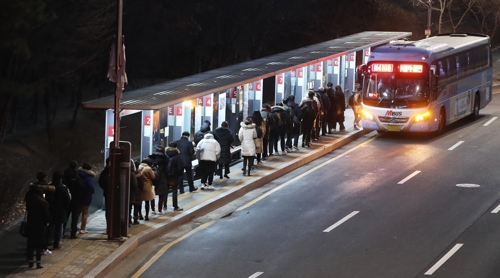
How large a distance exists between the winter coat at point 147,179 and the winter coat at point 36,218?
3170mm

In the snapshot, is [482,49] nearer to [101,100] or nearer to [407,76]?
[407,76]

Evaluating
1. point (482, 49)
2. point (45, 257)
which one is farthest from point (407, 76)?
point (45, 257)

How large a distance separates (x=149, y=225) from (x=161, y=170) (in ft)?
3.77

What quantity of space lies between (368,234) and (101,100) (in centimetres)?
615

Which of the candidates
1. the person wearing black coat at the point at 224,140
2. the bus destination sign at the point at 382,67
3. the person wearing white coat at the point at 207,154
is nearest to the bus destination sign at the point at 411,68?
the bus destination sign at the point at 382,67

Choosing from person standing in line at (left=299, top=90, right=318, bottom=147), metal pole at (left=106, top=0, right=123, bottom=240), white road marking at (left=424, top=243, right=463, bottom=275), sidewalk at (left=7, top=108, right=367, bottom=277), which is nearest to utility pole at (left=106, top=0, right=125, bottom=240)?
metal pole at (left=106, top=0, right=123, bottom=240)

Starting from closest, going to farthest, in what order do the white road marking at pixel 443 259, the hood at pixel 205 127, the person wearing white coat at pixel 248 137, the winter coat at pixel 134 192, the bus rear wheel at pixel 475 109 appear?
the white road marking at pixel 443 259 < the winter coat at pixel 134 192 < the hood at pixel 205 127 < the person wearing white coat at pixel 248 137 < the bus rear wheel at pixel 475 109

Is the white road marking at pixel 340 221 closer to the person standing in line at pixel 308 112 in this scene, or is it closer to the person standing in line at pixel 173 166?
the person standing in line at pixel 173 166

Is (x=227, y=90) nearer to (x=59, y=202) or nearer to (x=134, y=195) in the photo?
(x=134, y=195)

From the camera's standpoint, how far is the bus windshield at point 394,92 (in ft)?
91.8

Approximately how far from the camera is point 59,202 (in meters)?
15.9

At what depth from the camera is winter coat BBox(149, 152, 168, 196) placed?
1838 cm

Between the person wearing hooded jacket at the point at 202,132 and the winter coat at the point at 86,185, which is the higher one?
the person wearing hooded jacket at the point at 202,132

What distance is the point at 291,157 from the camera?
82.6ft
